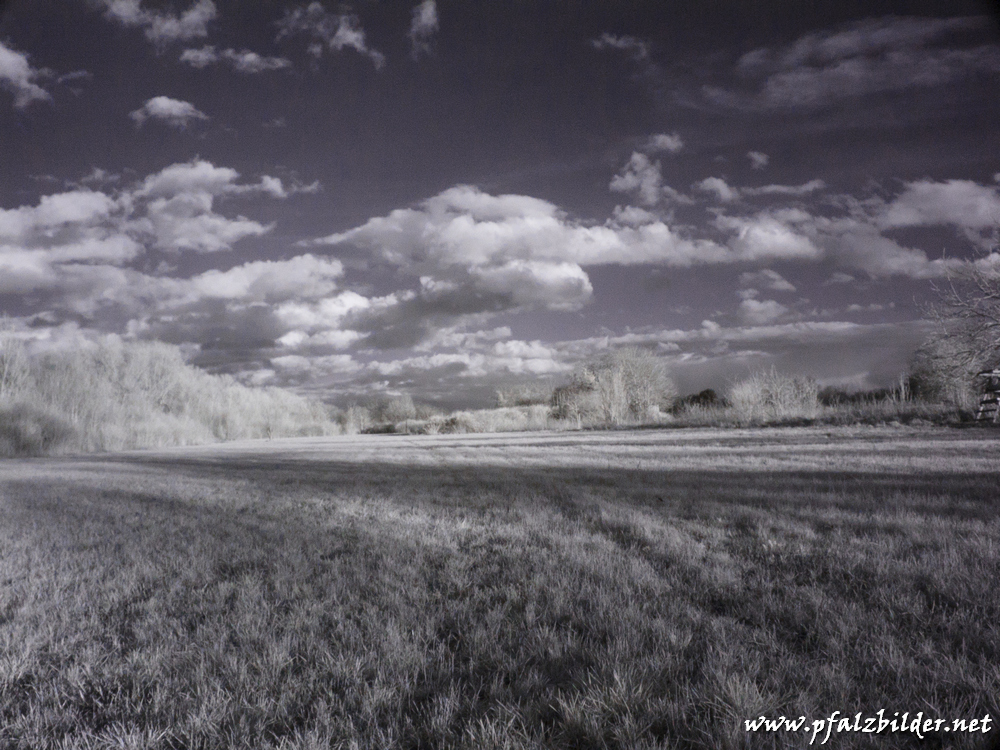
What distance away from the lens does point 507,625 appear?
4070 mm

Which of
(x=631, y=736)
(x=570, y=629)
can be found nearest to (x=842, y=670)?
(x=631, y=736)

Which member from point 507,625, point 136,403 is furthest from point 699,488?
point 136,403

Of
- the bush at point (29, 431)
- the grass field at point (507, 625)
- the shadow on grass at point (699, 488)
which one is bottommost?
the shadow on grass at point (699, 488)

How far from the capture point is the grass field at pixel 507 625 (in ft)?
9.31

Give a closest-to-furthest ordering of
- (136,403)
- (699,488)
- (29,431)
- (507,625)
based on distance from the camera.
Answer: (507,625)
(699,488)
(29,431)
(136,403)

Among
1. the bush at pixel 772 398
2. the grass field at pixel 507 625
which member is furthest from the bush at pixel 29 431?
the bush at pixel 772 398

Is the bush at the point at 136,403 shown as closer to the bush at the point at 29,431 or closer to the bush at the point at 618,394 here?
the bush at the point at 29,431

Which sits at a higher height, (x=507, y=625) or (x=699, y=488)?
(x=507, y=625)

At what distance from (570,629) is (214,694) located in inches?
97.3

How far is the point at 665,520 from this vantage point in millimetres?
7609

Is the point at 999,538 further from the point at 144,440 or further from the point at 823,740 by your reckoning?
the point at 144,440

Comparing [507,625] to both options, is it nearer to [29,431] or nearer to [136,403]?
[29,431]

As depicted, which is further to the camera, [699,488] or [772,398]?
[772,398]

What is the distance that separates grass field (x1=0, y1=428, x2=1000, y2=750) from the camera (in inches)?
112
